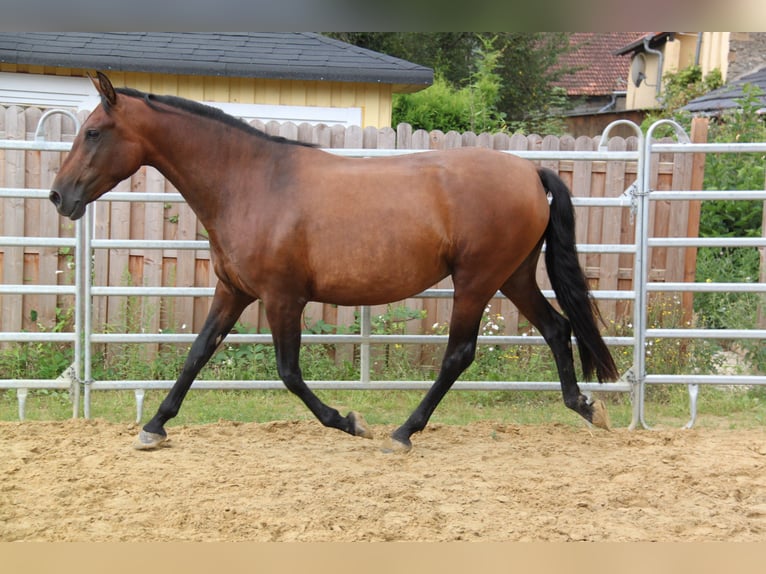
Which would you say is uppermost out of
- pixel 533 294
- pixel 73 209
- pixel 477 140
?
pixel 477 140

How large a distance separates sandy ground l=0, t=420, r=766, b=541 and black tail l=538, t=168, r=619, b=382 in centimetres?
55

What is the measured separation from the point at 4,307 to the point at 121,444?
2.68 meters

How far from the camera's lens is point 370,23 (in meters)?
0.98

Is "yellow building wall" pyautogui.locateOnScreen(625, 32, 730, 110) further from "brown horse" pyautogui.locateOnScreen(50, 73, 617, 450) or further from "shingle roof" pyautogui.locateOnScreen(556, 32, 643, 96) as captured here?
"brown horse" pyautogui.locateOnScreen(50, 73, 617, 450)

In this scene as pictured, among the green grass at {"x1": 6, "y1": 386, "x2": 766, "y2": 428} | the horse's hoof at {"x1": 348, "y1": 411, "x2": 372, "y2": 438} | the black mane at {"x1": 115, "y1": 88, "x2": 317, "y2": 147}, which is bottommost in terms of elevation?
the green grass at {"x1": 6, "y1": 386, "x2": 766, "y2": 428}

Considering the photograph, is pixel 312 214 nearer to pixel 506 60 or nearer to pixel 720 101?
pixel 720 101

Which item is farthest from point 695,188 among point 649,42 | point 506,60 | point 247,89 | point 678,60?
point 649,42

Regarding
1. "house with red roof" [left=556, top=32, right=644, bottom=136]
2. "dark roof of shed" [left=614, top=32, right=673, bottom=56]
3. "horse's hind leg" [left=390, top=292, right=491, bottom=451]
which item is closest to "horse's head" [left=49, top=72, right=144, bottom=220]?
"horse's hind leg" [left=390, top=292, right=491, bottom=451]

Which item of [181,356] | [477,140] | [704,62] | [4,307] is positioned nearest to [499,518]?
[181,356]

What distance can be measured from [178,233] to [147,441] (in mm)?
2536

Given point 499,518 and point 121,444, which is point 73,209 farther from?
point 499,518

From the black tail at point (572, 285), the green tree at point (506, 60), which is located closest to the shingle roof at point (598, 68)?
the green tree at point (506, 60)

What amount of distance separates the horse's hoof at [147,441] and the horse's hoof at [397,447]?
134cm

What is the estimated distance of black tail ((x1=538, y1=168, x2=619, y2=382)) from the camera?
16.0ft
